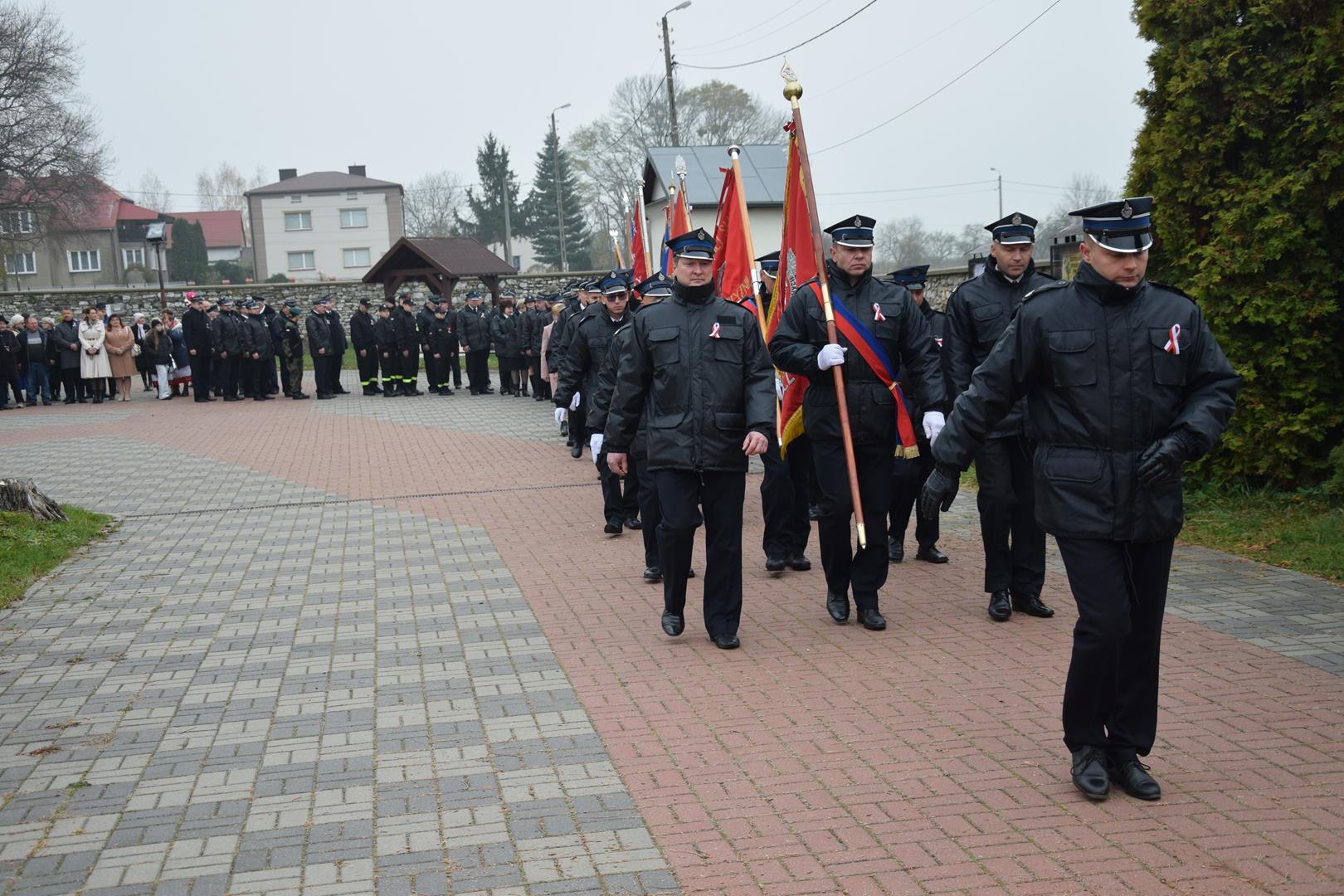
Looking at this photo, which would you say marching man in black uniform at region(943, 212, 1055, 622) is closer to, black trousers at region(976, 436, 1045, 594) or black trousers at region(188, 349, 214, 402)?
black trousers at region(976, 436, 1045, 594)

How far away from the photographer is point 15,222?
50.2 metres

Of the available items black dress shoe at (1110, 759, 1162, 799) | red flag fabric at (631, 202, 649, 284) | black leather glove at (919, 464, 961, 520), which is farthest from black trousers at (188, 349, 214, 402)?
black dress shoe at (1110, 759, 1162, 799)

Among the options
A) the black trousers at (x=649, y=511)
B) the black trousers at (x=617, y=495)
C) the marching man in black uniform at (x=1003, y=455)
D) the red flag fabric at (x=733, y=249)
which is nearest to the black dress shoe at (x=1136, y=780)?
the marching man in black uniform at (x=1003, y=455)

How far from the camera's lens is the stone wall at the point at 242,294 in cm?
3888

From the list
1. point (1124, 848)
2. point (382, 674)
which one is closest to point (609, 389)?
point (382, 674)

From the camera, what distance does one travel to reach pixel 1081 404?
454cm

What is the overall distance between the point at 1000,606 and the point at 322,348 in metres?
20.4

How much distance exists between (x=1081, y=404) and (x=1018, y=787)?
1.41m

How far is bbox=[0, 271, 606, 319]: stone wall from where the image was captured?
128 ft

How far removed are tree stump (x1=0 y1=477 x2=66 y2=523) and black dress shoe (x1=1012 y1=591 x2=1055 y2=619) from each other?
8.07 metres

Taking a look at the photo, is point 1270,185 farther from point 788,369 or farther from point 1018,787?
point 1018,787

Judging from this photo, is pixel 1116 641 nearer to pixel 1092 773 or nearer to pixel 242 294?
pixel 1092 773

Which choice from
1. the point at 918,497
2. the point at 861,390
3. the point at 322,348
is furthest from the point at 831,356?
the point at 322,348

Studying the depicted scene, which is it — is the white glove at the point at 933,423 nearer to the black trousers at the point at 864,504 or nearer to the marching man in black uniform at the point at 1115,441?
the black trousers at the point at 864,504
